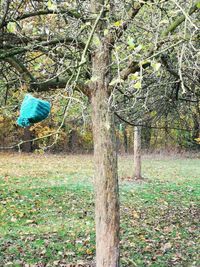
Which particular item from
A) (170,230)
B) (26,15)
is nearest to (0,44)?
(26,15)

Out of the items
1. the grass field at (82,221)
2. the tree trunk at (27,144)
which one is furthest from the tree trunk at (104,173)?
the tree trunk at (27,144)

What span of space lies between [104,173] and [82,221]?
13.3ft

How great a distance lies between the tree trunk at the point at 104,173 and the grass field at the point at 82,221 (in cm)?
132

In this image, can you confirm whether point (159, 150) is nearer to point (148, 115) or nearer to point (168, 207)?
point (168, 207)

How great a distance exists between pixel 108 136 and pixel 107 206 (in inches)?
30.8

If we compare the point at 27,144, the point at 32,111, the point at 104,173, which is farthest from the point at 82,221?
the point at 27,144

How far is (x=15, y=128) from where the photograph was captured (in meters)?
28.7

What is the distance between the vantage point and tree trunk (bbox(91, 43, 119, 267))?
4797 millimetres

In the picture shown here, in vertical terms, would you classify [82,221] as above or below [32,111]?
below

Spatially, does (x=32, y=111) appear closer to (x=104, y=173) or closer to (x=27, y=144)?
(x=104, y=173)

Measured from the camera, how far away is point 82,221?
338 inches

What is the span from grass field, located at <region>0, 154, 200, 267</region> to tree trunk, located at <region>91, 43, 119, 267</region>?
1318mm

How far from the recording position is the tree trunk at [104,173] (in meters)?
4.80

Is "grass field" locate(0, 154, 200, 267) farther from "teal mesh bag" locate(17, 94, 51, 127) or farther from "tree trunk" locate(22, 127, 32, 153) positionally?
"tree trunk" locate(22, 127, 32, 153)
